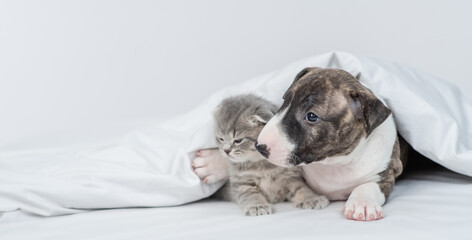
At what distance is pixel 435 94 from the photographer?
3.06 m

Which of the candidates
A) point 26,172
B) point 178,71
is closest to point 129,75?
point 178,71

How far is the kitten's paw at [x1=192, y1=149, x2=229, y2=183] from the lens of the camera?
2.92m

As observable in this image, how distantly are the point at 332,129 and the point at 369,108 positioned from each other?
0.18m

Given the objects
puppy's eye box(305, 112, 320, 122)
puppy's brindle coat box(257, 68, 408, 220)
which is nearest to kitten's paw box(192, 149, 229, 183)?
puppy's brindle coat box(257, 68, 408, 220)

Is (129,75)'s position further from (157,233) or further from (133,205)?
(157,233)

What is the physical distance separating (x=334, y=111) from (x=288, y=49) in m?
2.29

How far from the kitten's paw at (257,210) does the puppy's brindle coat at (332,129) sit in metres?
0.31

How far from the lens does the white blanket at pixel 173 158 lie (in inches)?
109

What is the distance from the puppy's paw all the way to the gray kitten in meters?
0.25

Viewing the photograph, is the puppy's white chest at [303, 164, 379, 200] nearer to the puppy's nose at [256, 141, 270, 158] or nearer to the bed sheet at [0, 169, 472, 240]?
the bed sheet at [0, 169, 472, 240]

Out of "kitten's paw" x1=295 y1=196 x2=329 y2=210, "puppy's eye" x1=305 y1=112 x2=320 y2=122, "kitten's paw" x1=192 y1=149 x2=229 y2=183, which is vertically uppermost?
"puppy's eye" x1=305 y1=112 x2=320 y2=122

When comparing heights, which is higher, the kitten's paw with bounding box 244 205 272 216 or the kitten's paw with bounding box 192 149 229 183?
the kitten's paw with bounding box 192 149 229 183

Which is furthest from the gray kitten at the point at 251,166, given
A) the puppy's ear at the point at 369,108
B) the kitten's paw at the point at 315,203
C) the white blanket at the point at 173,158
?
the puppy's ear at the point at 369,108

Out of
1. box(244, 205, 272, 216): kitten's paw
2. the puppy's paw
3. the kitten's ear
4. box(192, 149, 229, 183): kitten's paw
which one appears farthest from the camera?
box(192, 149, 229, 183): kitten's paw
